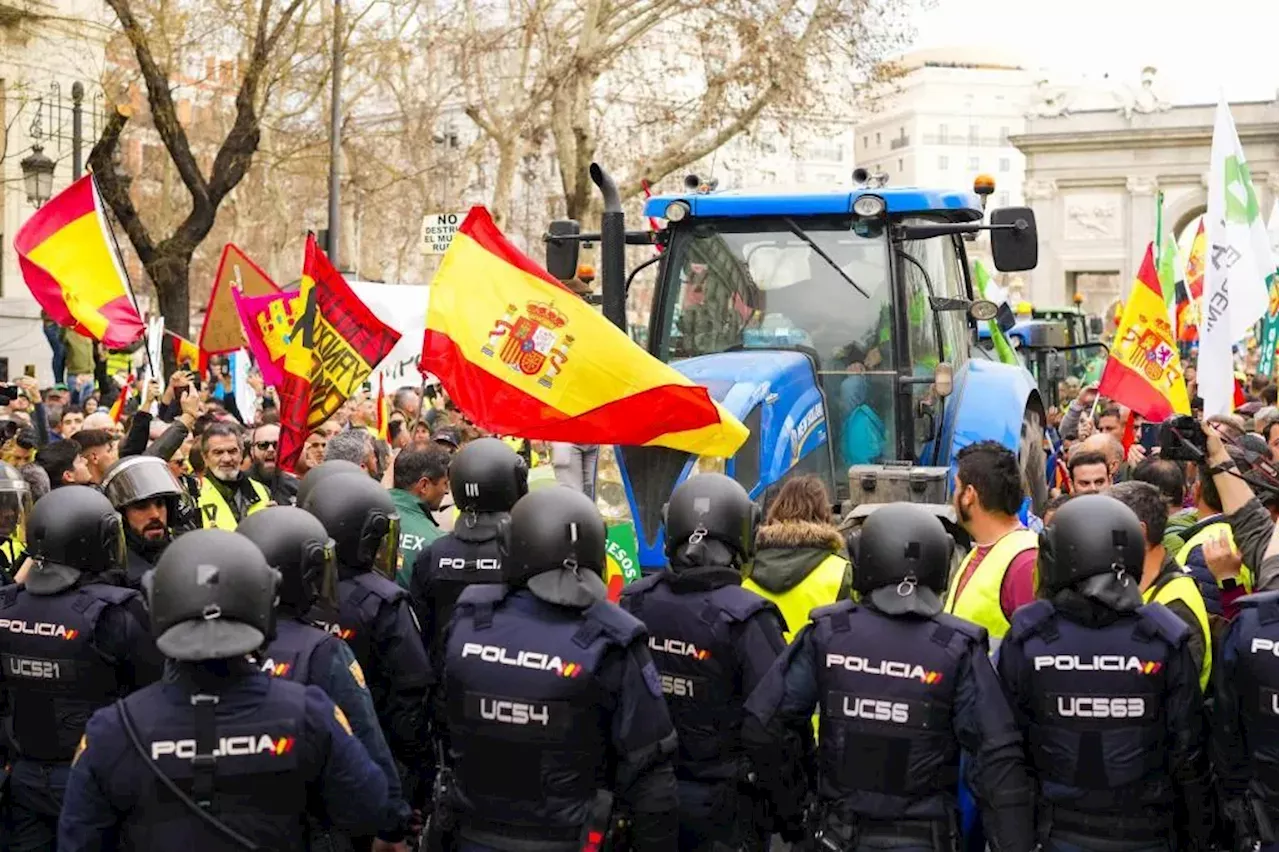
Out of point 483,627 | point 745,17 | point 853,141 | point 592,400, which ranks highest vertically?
point 853,141

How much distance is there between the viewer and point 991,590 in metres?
5.86

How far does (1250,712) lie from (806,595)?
1624 mm

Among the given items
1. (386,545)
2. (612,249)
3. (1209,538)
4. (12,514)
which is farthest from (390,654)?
(612,249)

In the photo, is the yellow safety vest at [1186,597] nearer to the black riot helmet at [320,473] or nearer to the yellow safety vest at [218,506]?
the black riot helmet at [320,473]

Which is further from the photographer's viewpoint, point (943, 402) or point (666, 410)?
point (943, 402)

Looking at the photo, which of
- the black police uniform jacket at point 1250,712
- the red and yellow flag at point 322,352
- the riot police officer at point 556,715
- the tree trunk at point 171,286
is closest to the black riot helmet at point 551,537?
the riot police officer at point 556,715

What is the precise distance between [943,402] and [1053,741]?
522cm

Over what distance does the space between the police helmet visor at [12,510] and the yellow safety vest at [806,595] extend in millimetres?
2905

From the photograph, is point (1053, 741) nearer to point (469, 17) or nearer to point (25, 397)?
point (25, 397)

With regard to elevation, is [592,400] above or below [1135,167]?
below

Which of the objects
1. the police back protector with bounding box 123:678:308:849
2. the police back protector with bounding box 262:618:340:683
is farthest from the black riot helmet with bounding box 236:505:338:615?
the police back protector with bounding box 123:678:308:849

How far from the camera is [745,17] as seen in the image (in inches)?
957

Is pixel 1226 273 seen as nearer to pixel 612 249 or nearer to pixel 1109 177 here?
pixel 612 249

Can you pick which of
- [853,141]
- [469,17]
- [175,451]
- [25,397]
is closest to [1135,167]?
[469,17]
